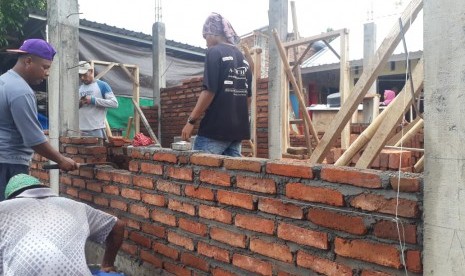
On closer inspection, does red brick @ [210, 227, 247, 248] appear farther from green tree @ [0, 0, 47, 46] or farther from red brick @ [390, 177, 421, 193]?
green tree @ [0, 0, 47, 46]

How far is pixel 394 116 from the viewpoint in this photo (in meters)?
1.95

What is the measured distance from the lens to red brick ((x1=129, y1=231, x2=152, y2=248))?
2.99 meters

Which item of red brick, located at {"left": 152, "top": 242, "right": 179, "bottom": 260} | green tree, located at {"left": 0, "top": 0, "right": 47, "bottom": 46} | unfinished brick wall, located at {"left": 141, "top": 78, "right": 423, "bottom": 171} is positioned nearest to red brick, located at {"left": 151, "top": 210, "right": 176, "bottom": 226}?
red brick, located at {"left": 152, "top": 242, "right": 179, "bottom": 260}

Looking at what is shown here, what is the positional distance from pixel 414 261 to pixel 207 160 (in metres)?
1.24

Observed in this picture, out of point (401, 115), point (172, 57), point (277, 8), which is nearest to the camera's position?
point (401, 115)

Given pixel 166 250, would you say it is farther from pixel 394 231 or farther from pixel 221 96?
pixel 394 231

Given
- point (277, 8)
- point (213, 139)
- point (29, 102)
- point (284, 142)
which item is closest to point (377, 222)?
point (213, 139)

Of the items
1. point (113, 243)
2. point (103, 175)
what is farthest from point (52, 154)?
point (113, 243)

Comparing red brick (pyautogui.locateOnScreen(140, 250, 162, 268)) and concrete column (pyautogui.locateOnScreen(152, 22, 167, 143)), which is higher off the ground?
concrete column (pyautogui.locateOnScreen(152, 22, 167, 143))

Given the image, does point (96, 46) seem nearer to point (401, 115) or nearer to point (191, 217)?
point (191, 217)

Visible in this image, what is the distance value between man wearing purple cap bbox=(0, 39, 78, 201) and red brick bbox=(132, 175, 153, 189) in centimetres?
51

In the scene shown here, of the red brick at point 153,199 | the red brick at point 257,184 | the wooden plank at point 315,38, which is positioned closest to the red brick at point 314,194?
the red brick at point 257,184

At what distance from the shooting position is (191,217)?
8.57ft

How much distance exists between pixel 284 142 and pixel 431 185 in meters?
3.34
